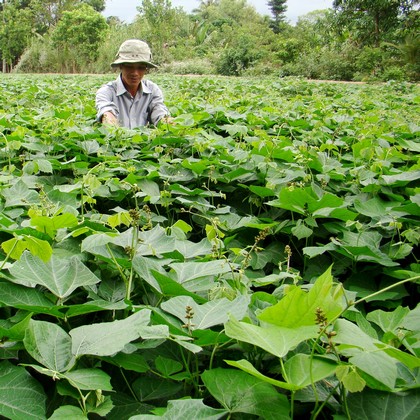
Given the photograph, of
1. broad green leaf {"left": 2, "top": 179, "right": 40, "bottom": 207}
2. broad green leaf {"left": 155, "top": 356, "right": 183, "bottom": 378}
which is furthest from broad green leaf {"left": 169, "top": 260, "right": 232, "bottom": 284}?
broad green leaf {"left": 2, "top": 179, "right": 40, "bottom": 207}

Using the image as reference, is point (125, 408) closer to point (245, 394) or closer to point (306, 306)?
point (245, 394)

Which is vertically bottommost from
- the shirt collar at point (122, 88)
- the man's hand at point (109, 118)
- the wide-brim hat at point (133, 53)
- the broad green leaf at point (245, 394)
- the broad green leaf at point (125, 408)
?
the broad green leaf at point (125, 408)

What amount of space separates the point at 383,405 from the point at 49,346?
1.66ft

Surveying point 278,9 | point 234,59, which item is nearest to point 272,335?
point 234,59

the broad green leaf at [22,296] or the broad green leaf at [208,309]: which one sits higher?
the broad green leaf at [22,296]

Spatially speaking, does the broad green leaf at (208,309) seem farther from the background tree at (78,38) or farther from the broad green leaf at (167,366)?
the background tree at (78,38)

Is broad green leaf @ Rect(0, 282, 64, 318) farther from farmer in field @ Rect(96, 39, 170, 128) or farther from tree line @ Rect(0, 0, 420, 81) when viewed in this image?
tree line @ Rect(0, 0, 420, 81)

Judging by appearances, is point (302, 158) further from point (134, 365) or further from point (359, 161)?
point (134, 365)

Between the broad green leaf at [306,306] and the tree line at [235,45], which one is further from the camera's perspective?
the tree line at [235,45]

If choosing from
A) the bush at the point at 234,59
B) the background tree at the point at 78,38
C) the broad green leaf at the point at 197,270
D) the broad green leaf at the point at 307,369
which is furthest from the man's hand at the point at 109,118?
the background tree at the point at 78,38

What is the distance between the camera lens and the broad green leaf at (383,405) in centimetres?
67

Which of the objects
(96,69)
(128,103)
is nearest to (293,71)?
(96,69)

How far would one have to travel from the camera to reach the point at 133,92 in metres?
3.69

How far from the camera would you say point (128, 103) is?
12.0 ft
